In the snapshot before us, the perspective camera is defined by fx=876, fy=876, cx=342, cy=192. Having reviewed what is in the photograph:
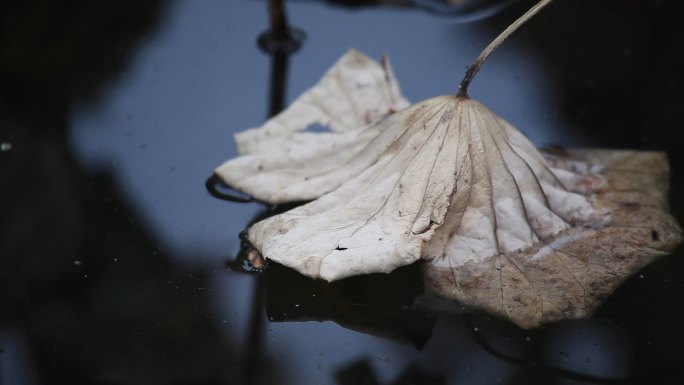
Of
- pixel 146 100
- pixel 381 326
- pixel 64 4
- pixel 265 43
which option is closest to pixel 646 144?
pixel 381 326

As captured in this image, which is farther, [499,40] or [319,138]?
[319,138]

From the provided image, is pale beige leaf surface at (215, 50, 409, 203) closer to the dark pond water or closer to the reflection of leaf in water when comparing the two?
the dark pond water

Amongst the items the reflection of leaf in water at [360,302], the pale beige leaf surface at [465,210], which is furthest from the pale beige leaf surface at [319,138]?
the reflection of leaf in water at [360,302]

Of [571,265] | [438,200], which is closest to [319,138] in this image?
[438,200]

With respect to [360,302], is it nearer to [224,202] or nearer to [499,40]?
[224,202]

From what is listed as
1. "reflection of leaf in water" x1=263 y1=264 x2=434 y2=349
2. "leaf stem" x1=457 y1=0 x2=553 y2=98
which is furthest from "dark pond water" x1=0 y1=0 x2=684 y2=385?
"leaf stem" x1=457 y1=0 x2=553 y2=98

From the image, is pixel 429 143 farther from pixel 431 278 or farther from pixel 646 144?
pixel 646 144
